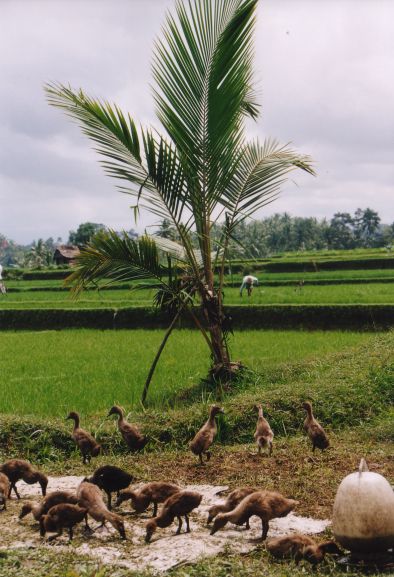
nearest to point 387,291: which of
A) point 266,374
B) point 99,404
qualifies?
point 266,374

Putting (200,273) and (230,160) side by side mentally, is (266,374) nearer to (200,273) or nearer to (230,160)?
(200,273)

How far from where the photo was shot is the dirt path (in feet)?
13.2

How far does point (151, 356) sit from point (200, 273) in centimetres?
381

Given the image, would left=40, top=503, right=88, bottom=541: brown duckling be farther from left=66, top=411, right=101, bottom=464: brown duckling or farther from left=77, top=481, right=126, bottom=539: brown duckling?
left=66, top=411, right=101, bottom=464: brown duckling

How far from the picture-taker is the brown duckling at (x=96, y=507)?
4293 millimetres

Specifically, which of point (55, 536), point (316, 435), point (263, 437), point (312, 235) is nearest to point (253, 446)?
point (263, 437)

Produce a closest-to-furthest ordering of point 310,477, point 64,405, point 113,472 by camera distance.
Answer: point 113,472 → point 310,477 → point 64,405

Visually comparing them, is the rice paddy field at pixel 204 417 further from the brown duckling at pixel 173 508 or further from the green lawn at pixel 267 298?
the green lawn at pixel 267 298

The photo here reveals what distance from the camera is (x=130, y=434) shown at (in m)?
6.39

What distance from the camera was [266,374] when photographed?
9.39 m

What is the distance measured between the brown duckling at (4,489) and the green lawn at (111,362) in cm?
301

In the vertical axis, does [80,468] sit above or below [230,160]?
below


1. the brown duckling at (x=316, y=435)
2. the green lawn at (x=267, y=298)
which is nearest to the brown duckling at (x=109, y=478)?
the brown duckling at (x=316, y=435)

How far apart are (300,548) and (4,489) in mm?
2225
